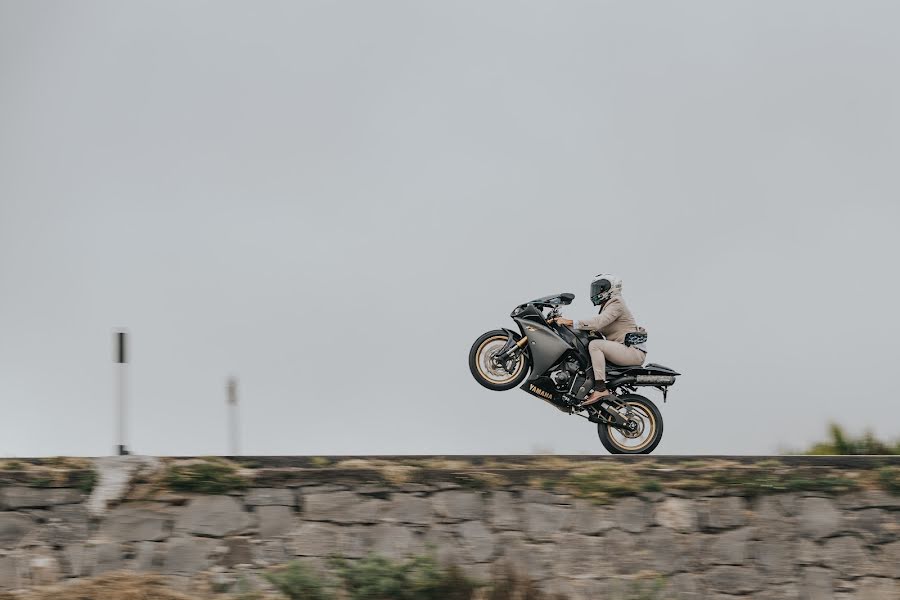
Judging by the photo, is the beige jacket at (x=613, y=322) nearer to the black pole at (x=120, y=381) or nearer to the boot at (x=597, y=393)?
the boot at (x=597, y=393)

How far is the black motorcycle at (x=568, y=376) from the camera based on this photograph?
12633 mm

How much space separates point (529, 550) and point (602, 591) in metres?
0.72

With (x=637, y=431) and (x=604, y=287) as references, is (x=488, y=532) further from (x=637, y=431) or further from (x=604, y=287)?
(x=604, y=287)

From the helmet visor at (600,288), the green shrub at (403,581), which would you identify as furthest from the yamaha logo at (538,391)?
the green shrub at (403,581)

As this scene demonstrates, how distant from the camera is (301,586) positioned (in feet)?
32.0

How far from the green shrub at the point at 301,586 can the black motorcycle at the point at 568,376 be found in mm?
3619

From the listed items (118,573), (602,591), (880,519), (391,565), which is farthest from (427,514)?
(880,519)

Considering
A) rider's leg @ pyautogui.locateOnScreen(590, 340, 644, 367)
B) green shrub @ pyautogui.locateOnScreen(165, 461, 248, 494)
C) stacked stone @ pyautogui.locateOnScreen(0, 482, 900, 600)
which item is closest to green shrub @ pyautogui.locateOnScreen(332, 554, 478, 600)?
stacked stone @ pyautogui.locateOnScreen(0, 482, 900, 600)

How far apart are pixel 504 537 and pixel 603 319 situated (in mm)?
3108

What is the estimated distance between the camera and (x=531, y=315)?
1287cm

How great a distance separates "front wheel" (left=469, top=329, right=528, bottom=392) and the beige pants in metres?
0.73

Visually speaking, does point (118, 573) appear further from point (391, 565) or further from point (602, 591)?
point (602, 591)

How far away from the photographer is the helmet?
42.4 feet

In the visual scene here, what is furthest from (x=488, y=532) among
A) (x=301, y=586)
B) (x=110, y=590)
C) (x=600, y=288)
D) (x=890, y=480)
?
(x=890, y=480)
